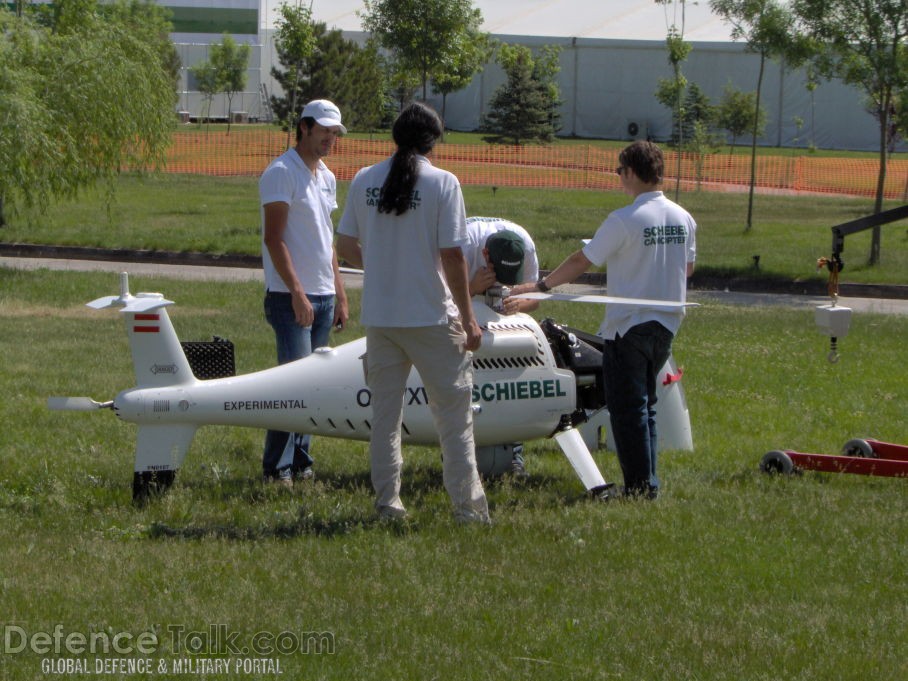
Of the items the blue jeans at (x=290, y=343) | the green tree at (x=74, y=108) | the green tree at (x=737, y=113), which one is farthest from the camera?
the green tree at (x=737, y=113)

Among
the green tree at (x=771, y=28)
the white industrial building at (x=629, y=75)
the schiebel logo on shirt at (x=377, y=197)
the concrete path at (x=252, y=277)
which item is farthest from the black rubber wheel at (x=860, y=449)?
the white industrial building at (x=629, y=75)

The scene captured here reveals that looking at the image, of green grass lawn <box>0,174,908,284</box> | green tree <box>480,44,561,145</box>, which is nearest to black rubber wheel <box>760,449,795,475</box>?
green grass lawn <box>0,174,908,284</box>

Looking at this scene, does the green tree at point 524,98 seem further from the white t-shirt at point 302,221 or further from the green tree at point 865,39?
the white t-shirt at point 302,221

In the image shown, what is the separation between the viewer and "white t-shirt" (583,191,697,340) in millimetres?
6168

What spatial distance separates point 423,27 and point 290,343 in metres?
21.2

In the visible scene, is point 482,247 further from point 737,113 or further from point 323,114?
point 737,113

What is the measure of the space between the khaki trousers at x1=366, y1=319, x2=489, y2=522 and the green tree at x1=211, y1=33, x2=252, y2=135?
5049 centimetres

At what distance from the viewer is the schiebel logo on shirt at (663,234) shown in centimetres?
617

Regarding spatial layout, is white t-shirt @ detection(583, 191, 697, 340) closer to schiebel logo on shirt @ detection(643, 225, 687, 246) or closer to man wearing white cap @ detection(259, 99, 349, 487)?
schiebel logo on shirt @ detection(643, 225, 687, 246)

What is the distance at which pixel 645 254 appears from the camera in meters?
6.19

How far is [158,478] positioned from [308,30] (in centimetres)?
2261

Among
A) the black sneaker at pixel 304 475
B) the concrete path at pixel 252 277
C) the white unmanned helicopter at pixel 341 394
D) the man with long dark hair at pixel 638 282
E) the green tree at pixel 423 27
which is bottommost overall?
the concrete path at pixel 252 277

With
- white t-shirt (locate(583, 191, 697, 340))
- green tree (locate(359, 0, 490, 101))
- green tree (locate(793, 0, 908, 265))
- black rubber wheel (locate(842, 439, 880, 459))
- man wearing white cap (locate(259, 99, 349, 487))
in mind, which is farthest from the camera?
green tree (locate(359, 0, 490, 101))

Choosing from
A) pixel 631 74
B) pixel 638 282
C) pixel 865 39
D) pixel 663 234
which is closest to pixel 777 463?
pixel 638 282
